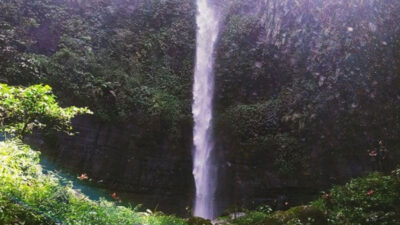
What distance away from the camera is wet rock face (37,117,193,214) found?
13.6m

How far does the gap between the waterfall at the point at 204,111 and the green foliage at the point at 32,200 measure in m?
8.10

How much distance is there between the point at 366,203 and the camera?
8922 millimetres

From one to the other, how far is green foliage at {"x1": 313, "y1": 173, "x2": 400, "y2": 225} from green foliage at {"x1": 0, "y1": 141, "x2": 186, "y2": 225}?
5.54 m

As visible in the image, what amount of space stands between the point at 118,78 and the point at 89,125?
8.95 ft

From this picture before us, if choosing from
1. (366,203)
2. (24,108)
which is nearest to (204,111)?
(366,203)

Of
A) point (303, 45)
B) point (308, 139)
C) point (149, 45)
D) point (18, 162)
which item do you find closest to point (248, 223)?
point (308, 139)

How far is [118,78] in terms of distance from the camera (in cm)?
1555

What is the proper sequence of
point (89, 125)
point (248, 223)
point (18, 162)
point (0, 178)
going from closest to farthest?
point (0, 178)
point (18, 162)
point (248, 223)
point (89, 125)

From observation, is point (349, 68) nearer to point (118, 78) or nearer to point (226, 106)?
point (226, 106)

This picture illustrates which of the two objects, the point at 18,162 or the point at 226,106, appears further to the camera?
the point at 226,106

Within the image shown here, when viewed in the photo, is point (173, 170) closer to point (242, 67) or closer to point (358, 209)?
point (242, 67)

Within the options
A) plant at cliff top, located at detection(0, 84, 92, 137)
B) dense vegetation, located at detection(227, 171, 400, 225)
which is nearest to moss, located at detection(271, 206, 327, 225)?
dense vegetation, located at detection(227, 171, 400, 225)

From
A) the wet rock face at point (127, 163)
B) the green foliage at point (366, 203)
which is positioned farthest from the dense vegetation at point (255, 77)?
the wet rock face at point (127, 163)

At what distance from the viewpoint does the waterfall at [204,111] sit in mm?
15156
